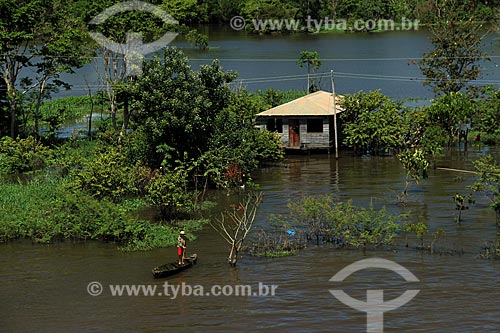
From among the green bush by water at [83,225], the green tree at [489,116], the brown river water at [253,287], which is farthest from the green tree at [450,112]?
the green bush by water at [83,225]

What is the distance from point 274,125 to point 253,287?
20.8m

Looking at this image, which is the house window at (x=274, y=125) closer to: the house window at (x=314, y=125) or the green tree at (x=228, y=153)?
the house window at (x=314, y=125)

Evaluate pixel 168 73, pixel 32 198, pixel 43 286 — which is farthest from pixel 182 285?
pixel 168 73

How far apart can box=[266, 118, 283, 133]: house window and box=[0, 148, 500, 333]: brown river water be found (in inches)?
510

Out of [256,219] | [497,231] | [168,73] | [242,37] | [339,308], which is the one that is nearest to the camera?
[339,308]

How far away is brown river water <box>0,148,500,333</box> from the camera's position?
20594mm

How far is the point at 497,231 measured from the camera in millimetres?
27391

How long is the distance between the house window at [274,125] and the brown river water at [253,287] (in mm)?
12947

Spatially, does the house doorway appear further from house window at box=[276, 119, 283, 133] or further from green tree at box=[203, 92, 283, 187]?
green tree at box=[203, 92, 283, 187]

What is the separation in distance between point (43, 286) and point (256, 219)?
8.51 metres

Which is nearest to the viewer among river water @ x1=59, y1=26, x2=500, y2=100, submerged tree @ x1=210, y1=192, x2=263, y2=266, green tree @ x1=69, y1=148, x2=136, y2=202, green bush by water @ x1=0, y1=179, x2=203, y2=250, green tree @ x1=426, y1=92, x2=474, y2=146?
submerged tree @ x1=210, y1=192, x2=263, y2=266

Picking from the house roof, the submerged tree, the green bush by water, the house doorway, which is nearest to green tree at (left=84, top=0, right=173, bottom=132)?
the house roof

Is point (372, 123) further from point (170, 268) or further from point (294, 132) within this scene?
point (170, 268)

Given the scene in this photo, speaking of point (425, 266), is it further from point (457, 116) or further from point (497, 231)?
point (457, 116)
